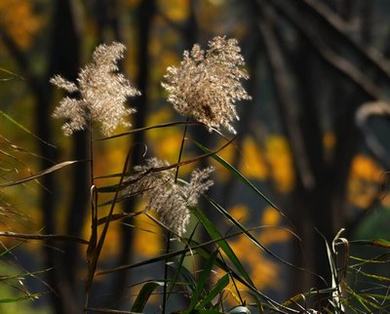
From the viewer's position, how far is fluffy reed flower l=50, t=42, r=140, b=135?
1.80 m

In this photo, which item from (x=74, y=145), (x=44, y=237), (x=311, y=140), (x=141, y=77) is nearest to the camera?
(x=44, y=237)

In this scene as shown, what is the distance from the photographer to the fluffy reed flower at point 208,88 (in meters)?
1.80

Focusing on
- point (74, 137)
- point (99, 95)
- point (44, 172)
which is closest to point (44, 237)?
point (44, 172)

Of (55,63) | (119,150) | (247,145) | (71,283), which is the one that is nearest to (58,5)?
(55,63)

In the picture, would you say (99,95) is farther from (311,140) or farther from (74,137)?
(311,140)

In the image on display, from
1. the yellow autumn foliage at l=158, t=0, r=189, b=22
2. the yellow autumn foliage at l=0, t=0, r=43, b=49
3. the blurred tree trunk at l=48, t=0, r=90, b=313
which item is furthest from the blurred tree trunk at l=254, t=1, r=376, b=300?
the yellow autumn foliage at l=158, t=0, r=189, b=22

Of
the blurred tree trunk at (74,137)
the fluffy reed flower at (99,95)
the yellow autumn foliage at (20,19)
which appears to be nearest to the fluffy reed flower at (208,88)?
the fluffy reed flower at (99,95)

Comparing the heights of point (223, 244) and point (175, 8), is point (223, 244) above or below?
below

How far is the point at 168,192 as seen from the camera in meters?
1.76

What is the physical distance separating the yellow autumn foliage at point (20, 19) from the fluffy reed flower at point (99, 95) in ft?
48.4

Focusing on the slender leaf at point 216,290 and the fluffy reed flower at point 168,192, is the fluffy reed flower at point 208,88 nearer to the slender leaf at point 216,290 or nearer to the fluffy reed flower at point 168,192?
the fluffy reed flower at point 168,192

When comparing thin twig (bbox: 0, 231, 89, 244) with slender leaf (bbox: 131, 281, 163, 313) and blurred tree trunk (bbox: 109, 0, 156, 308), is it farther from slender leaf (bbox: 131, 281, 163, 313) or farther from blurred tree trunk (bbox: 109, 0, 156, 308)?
blurred tree trunk (bbox: 109, 0, 156, 308)

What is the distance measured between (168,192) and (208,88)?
6.8 inches

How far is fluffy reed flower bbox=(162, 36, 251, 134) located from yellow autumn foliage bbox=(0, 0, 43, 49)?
48.5 ft
